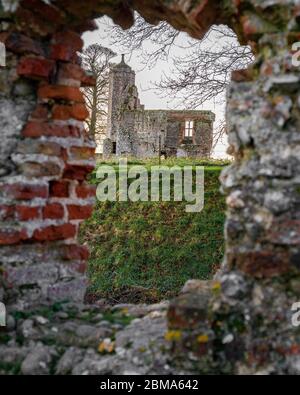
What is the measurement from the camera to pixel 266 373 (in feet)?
7.86

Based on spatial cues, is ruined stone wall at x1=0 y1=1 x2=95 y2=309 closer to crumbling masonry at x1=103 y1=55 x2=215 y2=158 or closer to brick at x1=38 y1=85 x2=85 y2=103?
brick at x1=38 y1=85 x2=85 y2=103

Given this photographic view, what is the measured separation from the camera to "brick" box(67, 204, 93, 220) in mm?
3379

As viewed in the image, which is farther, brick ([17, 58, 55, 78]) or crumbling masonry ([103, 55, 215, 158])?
crumbling masonry ([103, 55, 215, 158])

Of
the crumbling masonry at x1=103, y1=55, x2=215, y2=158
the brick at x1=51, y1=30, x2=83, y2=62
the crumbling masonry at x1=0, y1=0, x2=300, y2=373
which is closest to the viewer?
the crumbling masonry at x1=0, y1=0, x2=300, y2=373

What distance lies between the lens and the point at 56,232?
3.25m

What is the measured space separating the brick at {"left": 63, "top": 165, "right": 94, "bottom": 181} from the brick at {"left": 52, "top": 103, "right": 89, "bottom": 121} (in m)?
0.32

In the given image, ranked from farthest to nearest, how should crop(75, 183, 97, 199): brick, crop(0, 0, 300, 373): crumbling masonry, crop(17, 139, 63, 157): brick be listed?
crop(75, 183, 97, 199): brick, crop(17, 139, 63, 157): brick, crop(0, 0, 300, 373): crumbling masonry

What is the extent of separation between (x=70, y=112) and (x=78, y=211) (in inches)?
25.8

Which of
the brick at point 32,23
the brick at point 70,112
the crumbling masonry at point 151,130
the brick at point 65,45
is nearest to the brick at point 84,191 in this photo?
the brick at point 70,112

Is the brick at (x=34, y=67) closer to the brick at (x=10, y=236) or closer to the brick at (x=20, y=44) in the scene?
the brick at (x=20, y=44)

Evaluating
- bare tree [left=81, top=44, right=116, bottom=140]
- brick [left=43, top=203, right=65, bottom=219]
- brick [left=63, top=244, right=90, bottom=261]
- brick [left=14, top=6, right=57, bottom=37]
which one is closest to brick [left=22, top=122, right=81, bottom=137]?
brick [left=43, top=203, right=65, bottom=219]

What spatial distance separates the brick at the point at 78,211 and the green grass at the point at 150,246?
2693mm

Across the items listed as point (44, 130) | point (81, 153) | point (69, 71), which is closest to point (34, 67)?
point (69, 71)

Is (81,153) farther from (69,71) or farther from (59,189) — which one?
(69,71)
